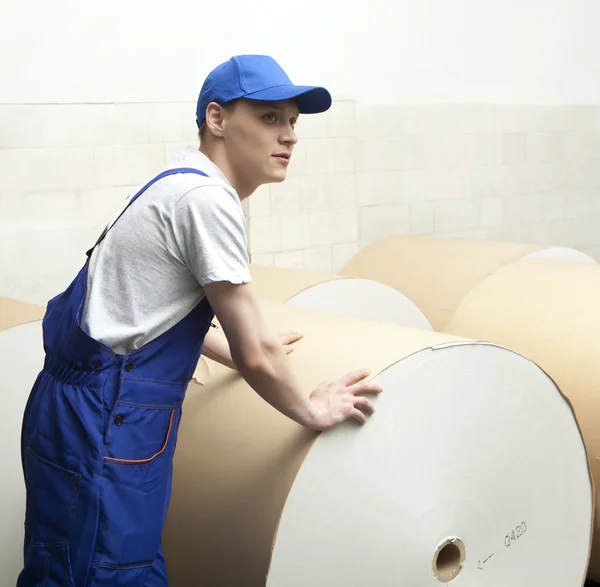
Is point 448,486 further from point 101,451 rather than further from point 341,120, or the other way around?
point 341,120

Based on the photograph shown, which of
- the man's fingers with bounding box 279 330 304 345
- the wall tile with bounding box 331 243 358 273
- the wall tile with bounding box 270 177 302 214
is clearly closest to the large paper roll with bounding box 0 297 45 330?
the man's fingers with bounding box 279 330 304 345

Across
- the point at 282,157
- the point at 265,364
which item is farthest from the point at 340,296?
the point at 265,364

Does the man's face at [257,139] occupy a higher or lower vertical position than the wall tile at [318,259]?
higher

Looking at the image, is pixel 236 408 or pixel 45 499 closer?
pixel 45 499

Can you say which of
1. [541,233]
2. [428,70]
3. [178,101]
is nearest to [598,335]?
[178,101]

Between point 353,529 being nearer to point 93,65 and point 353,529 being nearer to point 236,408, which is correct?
point 236,408

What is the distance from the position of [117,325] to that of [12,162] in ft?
5.89

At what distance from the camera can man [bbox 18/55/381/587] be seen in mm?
1493

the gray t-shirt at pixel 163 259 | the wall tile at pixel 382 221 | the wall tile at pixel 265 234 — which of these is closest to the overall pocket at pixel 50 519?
the gray t-shirt at pixel 163 259

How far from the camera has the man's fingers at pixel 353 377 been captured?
1.70 m

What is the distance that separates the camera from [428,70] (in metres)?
4.33

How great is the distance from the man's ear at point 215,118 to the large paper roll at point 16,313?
89 centimetres

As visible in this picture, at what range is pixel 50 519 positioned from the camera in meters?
1.55

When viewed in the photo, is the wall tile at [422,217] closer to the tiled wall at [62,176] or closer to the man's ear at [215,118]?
the tiled wall at [62,176]
